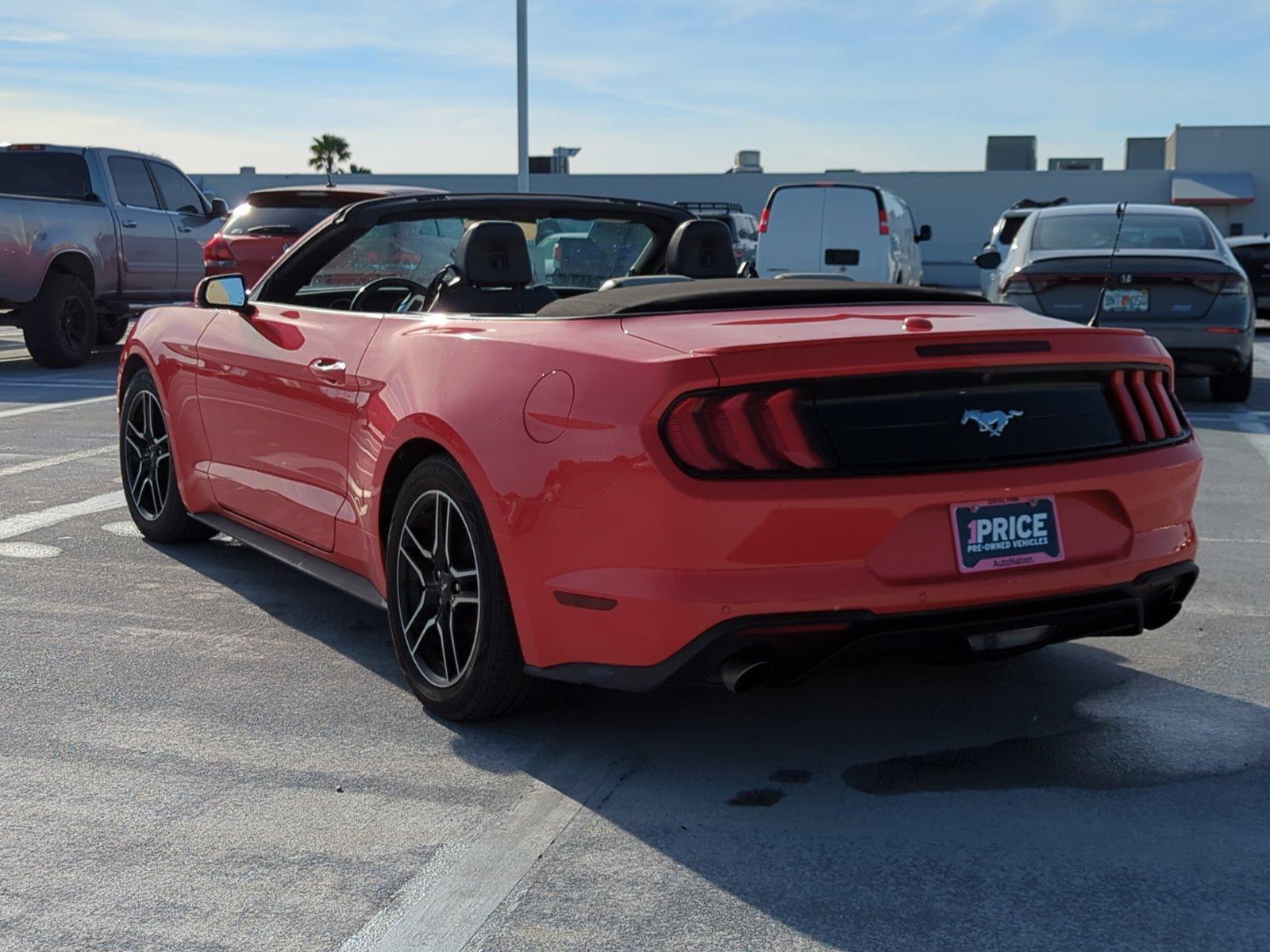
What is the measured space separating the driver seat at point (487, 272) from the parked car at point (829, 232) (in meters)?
15.5

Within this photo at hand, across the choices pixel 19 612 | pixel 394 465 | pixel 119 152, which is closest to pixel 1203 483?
pixel 394 465

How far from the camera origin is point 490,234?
5.18m

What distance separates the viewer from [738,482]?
3592 millimetres

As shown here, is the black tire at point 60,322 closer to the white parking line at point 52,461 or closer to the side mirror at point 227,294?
the white parking line at point 52,461

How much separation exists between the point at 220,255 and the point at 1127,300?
321 inches

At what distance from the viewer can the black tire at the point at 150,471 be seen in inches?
257

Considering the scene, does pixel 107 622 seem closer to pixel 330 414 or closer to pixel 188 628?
pixel 188 628

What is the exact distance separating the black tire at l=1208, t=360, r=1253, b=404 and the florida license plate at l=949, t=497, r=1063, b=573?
916 centimetres

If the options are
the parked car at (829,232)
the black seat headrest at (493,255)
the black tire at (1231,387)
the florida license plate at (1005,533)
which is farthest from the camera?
the parked car at (829,232)

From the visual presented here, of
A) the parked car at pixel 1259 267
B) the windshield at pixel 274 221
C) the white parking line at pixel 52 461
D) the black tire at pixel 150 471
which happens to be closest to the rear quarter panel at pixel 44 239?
the windshield at pixel 274 221

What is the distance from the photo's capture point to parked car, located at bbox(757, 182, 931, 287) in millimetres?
20766

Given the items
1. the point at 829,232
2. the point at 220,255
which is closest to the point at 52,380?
the point at 220,255

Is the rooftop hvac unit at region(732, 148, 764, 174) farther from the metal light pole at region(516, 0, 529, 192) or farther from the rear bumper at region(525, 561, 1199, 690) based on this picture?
the rear bumper at region(525, 561, 1199, 690)

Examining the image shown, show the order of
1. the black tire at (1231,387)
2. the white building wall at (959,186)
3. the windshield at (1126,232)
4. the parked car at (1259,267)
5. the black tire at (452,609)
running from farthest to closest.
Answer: the white building wall at (959,186)
the parked car at (1259,267)
the black tire at (1231,387)
the windshield at (1126,232)
the black tire at (452,609)
